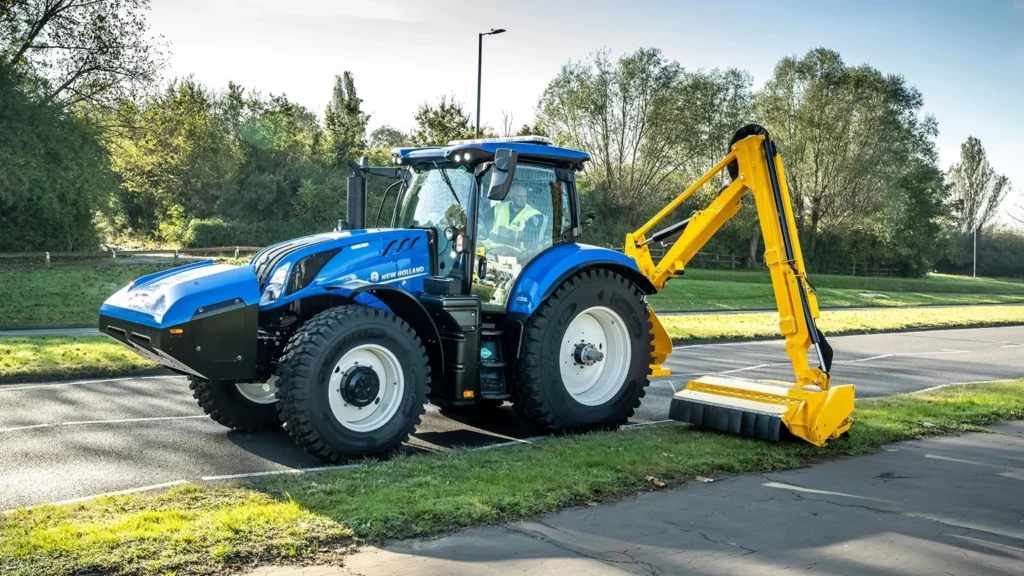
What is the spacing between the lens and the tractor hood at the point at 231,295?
22.1ft

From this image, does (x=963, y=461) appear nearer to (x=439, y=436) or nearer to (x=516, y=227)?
(x=516, y=227)

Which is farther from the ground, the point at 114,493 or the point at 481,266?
the point at 481,266

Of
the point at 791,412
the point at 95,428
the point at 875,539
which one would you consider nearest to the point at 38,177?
the point at 95,428

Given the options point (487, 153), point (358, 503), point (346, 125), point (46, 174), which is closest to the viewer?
point (358, 503)

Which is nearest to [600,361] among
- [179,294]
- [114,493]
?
[179,294]

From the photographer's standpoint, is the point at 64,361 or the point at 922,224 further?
the point at 922,224

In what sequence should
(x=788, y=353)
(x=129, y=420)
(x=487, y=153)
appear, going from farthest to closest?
(x=129, y=420) < (x=788, y=353) < (x=487, y=153)

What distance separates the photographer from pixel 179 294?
6.78 meters

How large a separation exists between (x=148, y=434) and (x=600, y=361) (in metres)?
4.43

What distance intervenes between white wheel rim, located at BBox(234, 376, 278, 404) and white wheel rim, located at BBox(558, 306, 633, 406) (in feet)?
9.36

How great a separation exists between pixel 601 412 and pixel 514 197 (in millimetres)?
2319

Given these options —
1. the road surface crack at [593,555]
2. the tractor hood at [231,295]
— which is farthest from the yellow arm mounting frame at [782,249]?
the road surface crack at [593,555]

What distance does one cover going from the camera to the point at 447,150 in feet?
27.5

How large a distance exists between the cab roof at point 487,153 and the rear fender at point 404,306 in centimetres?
143
